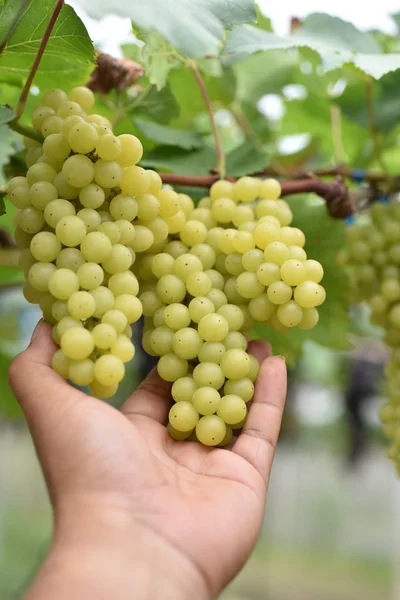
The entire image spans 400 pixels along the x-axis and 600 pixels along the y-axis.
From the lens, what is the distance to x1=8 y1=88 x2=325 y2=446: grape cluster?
533 mm

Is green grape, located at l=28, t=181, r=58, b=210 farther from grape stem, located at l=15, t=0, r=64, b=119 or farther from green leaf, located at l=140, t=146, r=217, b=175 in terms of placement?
green leaf, located at l=140, t=146, r=217, b=175

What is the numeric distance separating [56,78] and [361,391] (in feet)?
6.28

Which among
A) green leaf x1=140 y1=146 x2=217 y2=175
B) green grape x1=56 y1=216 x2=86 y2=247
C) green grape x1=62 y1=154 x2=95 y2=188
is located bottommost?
green leaf x1=140 y1=146 x2=217 y2=175

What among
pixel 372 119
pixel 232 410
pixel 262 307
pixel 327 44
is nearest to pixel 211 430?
pixel 232 410

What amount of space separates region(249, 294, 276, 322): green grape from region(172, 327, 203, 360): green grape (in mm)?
63

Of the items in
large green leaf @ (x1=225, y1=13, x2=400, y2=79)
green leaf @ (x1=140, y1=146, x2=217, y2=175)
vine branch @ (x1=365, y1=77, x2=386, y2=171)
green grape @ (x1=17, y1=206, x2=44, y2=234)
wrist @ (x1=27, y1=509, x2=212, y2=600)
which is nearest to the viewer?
wrist @ (x1=27, y1=509, x2=212, y2=600)

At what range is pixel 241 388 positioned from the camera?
590 millimetres

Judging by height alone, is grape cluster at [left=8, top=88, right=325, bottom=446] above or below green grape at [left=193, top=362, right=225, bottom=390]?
above

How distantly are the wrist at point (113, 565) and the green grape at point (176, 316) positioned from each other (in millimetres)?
185

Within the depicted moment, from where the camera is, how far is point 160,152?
81 cm

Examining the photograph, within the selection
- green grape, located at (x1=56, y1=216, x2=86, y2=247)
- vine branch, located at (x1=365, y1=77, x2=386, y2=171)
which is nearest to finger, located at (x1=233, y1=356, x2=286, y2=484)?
green grape, located at (x1=56, y1=216, x2=86, y2=247)

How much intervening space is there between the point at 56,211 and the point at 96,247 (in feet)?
0.16

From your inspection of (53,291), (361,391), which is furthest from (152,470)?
(361,391)

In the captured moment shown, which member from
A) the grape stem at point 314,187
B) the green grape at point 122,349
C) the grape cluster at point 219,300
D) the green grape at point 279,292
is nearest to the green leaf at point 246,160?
the grape stem at point 314,187
